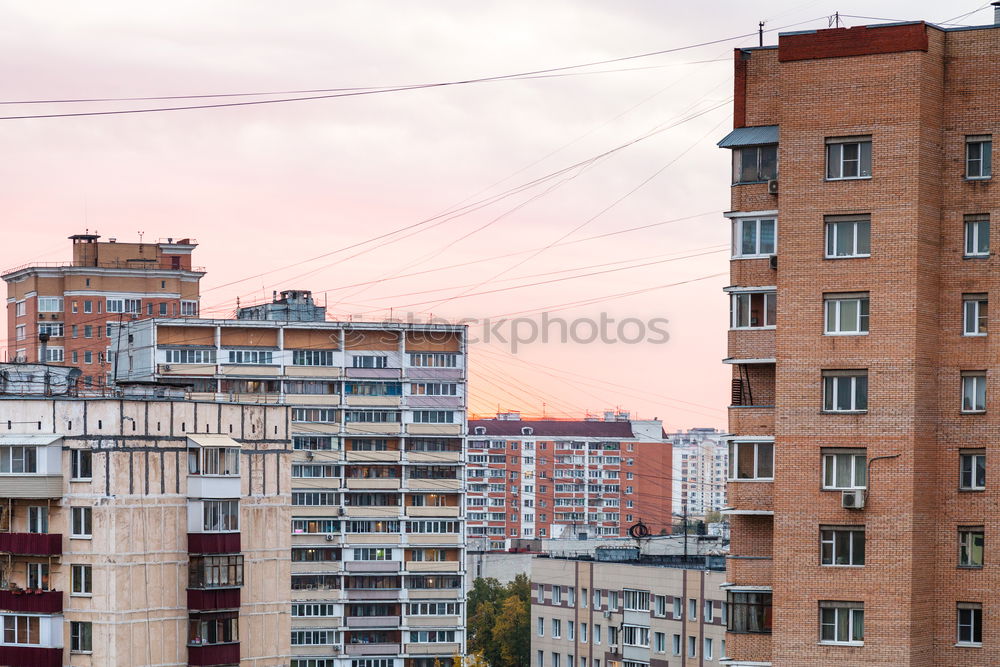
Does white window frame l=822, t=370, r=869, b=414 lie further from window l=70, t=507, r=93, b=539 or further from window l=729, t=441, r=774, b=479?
window l=70, t=507, r=93, b=539

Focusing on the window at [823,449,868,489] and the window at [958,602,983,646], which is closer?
the window at [958,602,983,646]

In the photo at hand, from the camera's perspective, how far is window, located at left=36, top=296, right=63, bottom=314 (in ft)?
535

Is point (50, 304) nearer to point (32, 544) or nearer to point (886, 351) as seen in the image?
point (32, 544)

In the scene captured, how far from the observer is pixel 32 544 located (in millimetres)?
62250

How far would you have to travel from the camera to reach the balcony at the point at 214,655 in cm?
6247

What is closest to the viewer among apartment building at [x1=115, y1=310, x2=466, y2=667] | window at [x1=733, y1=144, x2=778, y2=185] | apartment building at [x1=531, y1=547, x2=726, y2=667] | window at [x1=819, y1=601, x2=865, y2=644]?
window at [x1=819, y1=601, x2=865, y2=644]

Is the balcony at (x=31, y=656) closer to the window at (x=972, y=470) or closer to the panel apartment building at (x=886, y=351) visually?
the panel apartment building at (x=886, y=351)

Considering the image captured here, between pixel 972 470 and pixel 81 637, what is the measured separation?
3385 centimetres

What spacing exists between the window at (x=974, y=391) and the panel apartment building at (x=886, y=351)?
4 cm

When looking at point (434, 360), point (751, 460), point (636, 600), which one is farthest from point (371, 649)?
point (751, 460)

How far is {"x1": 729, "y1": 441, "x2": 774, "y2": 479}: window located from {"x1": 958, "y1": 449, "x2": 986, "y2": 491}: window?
16.7 ft

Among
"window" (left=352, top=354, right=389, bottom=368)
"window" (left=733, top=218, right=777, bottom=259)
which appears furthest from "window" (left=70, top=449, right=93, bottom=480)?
"window" (left=352, top=354, right=389, bottom=368)

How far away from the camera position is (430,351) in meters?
128

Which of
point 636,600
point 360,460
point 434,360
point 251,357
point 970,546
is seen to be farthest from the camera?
point 434,360
